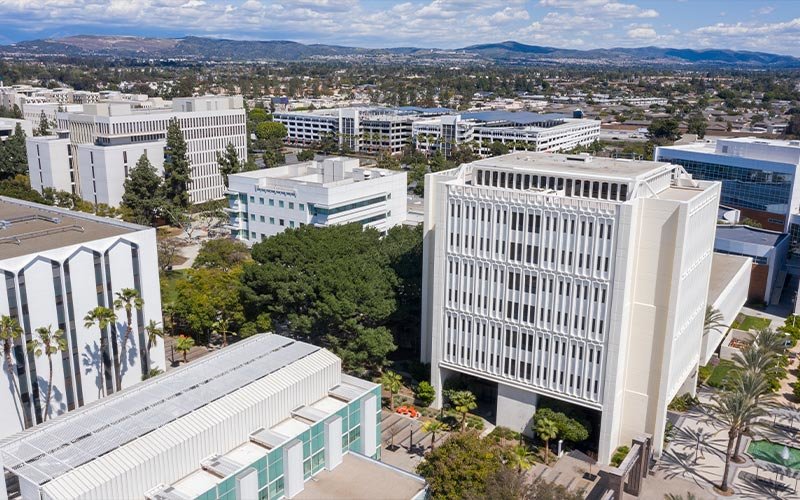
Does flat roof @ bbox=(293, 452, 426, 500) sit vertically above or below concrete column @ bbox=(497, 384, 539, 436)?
above

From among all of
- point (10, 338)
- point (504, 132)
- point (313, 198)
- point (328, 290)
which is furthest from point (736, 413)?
point (504, 132)

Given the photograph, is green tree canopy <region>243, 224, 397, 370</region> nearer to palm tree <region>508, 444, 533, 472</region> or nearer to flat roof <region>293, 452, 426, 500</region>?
palm tree <region>508, 444, 533, 472</region>

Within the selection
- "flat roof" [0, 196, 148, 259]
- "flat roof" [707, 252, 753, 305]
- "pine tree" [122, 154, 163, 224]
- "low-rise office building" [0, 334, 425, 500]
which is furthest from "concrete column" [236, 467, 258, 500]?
"pine tree" [122, 154, 163, 224]

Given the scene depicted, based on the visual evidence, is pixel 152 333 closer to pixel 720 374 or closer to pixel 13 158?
pixel 720 374

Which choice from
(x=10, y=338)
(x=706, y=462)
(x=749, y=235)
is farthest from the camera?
(x=749, y=235)

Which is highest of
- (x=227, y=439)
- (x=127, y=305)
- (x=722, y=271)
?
(x=127, y=305)

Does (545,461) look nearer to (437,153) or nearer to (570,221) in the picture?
(570,221)
